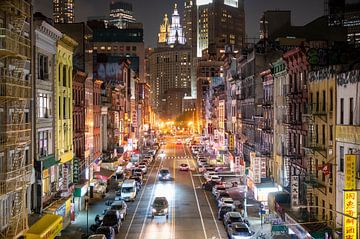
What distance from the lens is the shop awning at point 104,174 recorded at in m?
73.9

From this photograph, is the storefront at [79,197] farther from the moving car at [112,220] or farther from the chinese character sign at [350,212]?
the chinese character sign at [350,212]

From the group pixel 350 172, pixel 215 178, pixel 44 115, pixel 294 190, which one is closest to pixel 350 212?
pixel 350 172

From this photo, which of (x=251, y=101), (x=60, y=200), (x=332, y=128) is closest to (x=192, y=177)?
(x=251, y=101)

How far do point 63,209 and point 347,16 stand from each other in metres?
76.3

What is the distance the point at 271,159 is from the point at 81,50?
28193 mm

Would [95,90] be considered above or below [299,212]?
above

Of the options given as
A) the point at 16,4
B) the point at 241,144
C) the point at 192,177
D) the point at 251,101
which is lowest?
the point at 192,177

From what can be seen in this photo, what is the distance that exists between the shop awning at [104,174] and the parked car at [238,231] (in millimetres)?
30848

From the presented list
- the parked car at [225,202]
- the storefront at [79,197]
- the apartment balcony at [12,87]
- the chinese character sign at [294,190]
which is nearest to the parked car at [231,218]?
the chinese character sign at [294,190]

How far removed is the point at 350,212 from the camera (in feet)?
107

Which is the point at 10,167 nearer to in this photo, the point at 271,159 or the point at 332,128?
the point at 332,128

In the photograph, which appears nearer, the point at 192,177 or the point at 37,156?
the point at 37,156

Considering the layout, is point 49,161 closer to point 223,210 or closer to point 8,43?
point 8,43

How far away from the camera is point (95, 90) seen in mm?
79625
